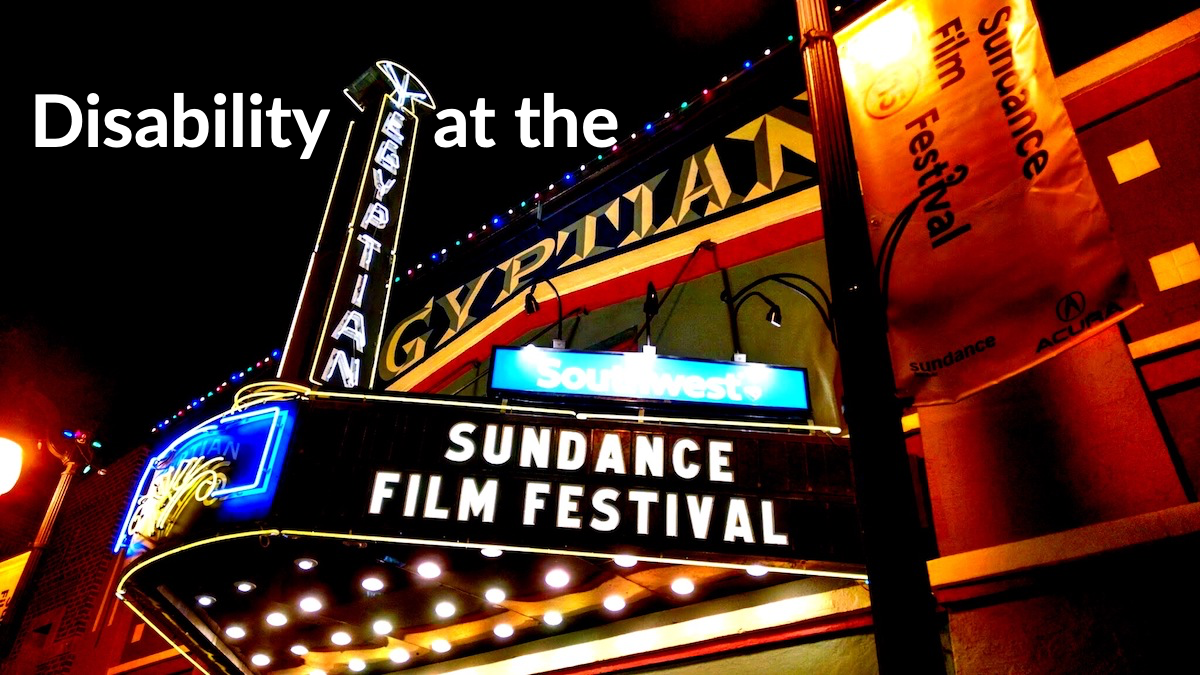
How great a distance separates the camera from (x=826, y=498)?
230 inches

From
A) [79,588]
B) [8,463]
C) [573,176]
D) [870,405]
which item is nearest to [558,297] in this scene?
[573,176]

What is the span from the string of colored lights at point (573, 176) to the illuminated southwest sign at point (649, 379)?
451cm

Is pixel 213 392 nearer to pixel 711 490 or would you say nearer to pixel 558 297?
pixel 558 297

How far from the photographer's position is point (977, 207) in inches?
179

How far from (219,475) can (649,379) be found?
3.66m

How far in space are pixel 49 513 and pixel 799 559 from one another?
1184 centimetres

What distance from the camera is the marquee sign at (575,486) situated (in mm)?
5703

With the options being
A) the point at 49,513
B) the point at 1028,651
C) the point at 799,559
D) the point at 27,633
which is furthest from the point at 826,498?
the point at 27,633

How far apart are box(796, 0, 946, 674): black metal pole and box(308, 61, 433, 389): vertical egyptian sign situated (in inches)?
223

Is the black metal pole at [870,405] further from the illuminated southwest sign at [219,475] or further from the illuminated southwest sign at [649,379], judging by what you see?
the illuminated southwest sign at [219,475]

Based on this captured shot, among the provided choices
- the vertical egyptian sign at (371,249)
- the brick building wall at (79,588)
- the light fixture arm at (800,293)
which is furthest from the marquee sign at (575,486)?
the brick building wall at (79,588)

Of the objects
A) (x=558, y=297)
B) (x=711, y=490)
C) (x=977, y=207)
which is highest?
(x=558, y=297)

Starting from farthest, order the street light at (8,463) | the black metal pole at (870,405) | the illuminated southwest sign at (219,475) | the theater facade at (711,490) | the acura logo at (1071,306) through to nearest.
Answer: the street light at (8,463) < the illuminated southwest sign at (219,475) < the theater facade at (711,490) < the acura logo at (1071,306) < the black metal pole at (870,405)

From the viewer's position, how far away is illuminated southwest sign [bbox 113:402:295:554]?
6312mm
